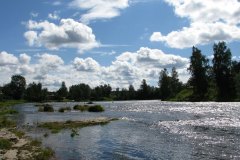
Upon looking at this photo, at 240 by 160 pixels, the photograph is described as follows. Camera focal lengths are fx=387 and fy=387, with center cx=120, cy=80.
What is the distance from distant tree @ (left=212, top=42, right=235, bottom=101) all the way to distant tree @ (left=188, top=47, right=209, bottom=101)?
13007 millimetres

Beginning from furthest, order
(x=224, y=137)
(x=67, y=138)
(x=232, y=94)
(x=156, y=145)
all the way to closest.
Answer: (x=232, y=94) < (x=67, y=138) < (x=224, y=137) < (x=156, y=145)

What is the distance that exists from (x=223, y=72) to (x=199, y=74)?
17150mm

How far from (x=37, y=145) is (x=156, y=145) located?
1277cm

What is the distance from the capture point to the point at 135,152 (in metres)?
37.2

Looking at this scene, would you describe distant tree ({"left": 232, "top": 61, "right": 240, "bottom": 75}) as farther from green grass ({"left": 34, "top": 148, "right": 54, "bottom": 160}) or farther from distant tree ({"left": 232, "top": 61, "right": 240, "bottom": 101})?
green grass ({"left": 34, "top": 148, "right": 54, "bottom": 160})

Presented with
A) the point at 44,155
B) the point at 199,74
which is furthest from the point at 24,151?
the point at 199,74

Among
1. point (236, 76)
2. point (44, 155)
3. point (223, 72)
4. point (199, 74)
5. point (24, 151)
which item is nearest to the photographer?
point (44, 155)

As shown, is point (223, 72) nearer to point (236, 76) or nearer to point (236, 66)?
point (236, 76)

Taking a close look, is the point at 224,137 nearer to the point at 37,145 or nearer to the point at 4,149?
the point at 37,145

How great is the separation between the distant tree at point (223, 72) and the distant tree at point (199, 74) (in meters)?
13.0

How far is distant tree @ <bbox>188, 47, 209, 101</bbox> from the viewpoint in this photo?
6535 inches

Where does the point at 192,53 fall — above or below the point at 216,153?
above

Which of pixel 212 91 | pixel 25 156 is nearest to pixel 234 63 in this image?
pixel 212 91

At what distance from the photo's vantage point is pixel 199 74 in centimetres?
16812
